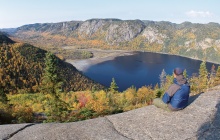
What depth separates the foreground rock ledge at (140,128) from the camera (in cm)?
1316

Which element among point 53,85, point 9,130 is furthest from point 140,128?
point 53,85

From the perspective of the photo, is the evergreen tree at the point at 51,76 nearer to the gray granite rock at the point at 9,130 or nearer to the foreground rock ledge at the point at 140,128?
the gray granite rock at the point at 9,130

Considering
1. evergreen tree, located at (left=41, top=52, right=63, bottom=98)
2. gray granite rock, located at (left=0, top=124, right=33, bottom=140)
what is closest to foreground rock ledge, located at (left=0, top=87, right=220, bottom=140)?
gray granite rock, located at (left=0, top=124, right=33, bottom=140)

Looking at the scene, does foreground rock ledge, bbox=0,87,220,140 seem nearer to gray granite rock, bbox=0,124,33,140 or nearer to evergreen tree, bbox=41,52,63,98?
gray granite rock, bbox=0,124,33,140

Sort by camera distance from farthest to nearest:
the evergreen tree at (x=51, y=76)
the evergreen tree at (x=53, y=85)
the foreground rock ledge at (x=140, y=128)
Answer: the evergreen tree at (x=53, y=85) < the evergreen tree at (x=51, y=76) < the foreground rock ledge at (x=140, y=128)

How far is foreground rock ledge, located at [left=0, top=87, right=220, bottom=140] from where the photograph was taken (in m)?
13.2

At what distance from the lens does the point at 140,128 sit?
14156mm

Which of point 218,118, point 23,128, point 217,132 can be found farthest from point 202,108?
point 23,128

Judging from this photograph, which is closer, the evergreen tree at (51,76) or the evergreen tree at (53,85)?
the evergreen tree at (51,76)

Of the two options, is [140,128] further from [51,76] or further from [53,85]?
[53,85]

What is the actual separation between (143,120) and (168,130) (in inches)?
76.7

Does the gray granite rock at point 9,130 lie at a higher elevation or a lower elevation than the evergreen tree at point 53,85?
higher

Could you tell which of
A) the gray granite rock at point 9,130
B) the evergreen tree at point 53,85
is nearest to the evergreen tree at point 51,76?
the evergreen tree at point 53,85

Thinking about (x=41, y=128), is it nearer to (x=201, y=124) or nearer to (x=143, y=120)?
(x=143, y=120)
